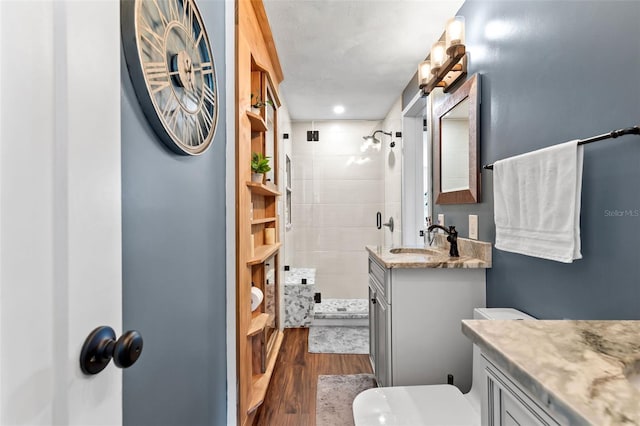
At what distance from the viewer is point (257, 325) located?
1.82 metres

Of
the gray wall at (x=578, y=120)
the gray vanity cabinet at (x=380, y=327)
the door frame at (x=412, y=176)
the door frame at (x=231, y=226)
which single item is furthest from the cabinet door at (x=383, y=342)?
the door frame at (x=412, y=176)

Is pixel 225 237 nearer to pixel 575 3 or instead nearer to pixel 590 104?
pixel 590 104

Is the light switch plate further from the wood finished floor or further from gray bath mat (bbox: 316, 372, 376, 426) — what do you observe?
the wood finished floor

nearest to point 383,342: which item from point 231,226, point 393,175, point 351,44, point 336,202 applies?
point 231,226

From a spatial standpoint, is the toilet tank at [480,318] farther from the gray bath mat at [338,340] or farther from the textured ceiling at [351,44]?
the textured ceiling at [351,44]

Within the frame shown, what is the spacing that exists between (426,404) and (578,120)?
1.24m

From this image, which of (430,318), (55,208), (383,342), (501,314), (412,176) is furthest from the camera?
(412,176)

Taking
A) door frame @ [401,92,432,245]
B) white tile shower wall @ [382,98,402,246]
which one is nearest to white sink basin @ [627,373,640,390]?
door frame @ [401,92,432,245]

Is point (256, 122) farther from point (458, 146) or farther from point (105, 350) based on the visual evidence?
point (105, 350)

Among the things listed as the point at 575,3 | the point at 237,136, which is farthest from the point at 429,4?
→ the point at 237,136

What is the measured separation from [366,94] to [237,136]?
2.09 metres

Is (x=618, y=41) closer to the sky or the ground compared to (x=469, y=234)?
closer to the sky

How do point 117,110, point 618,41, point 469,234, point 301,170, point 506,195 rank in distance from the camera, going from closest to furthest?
1. point 117,110
2. point 618,41
3. point 506,195
4. point 469,234
5. point 301,170

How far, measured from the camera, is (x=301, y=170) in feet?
13.3
